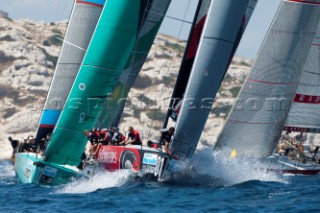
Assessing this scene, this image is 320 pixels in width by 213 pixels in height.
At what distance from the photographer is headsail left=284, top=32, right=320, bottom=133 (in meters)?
29.6

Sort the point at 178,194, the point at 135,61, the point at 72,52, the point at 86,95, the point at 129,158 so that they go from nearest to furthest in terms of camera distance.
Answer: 1. the point at 178,194
2. the point at 129,158
3. the point at 86,95
4. the point at 135,61
5. the point at 72,52

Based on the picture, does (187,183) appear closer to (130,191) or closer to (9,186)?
(130,191)

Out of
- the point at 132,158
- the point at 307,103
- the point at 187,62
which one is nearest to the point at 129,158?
the point at 132,158

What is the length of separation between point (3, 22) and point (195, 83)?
201ft

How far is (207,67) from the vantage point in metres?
19.1

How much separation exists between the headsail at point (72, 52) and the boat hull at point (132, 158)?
5395 mm

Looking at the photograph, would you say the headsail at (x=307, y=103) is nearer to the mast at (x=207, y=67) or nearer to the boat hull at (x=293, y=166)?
the boat hull at (x=293, y=166)

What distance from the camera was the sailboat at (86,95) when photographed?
20.1 m

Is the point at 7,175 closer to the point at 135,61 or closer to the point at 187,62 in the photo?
the point at 135,61

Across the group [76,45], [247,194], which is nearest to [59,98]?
[76,45]

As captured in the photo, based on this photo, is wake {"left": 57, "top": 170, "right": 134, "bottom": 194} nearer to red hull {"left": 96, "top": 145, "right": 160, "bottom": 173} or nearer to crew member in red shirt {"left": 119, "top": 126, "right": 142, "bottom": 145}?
red hull {"left": 96, "top": 145, "right": 160, "bottom": 173}

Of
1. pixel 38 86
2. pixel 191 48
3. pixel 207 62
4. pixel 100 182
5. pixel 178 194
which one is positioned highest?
pixel 191 48

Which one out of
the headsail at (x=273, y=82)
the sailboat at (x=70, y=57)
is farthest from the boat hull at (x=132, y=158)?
the headsail at (x=273, y=82)

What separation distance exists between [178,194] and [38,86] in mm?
51414
